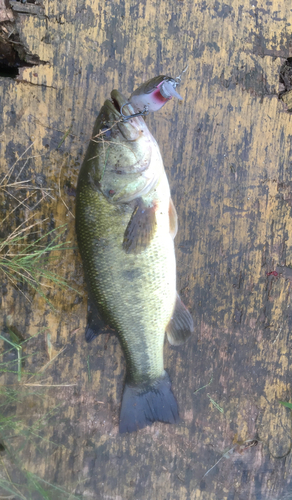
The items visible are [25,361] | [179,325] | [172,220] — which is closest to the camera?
[172,220]

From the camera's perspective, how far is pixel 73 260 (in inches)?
93.1

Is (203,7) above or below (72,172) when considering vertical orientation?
above

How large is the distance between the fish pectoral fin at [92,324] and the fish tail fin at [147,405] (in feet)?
1.63

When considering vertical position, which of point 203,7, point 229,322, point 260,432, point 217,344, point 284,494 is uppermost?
point 203,7

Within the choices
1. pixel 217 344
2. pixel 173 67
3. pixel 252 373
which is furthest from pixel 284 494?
pixel 173 67

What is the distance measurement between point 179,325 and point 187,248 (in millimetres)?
595

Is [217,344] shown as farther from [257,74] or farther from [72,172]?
[257,74]

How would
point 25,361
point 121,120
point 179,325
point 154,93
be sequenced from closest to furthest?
point 154,93 < point 121,120 < point 179,325 < point 25,361

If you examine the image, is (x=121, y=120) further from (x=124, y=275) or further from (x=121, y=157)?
(x=124, y=275)

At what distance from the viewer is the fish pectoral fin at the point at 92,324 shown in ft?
7.17

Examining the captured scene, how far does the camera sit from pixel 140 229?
194cm

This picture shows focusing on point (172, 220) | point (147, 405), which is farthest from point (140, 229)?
point (147, 405)

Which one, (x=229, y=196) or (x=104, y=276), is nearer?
(x=104, y=276)

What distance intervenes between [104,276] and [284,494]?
2.29 metres
